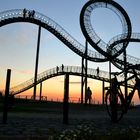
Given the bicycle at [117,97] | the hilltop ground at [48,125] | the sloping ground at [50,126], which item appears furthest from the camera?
the bicycle at [117,97]

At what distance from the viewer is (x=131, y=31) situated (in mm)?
47688

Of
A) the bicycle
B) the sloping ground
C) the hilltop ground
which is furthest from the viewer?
the bicycle

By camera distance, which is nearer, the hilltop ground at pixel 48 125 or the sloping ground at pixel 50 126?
the sloping ground at pixel 50 126

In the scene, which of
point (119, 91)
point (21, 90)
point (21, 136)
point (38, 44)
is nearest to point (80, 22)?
point (38, 44)

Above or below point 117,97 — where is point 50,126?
below

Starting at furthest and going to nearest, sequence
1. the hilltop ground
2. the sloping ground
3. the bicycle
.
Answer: the bicycle
the hilltop ground
the sloping ground

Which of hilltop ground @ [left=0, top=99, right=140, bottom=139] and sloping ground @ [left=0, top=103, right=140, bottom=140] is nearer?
sloping ground @ [left=0, top=103, right=140, bottom=140]

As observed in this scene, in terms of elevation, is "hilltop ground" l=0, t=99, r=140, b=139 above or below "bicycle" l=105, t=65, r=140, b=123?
below

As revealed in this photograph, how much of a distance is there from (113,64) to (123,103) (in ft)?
119

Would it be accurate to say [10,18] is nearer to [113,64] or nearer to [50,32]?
[50,32]

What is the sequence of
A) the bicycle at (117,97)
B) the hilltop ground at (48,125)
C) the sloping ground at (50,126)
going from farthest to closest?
1. the bicycle at (117,97)
2. the hilltop ground at (48,125)
3. the sloping ground at (50,126)

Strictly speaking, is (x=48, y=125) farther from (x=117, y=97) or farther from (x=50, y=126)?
(x=117, y=97)

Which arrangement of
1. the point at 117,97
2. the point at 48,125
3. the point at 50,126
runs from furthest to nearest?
the point at 117,97, the point at 48,125, the point at 50,126

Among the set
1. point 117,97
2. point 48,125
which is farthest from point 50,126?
point 117,97
